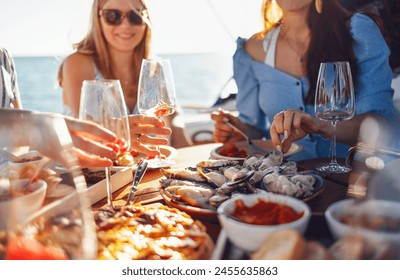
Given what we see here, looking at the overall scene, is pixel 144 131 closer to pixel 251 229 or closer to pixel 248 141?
pixel 248 141

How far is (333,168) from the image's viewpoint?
108 centimetres

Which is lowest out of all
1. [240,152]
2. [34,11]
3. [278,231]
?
[240,152]

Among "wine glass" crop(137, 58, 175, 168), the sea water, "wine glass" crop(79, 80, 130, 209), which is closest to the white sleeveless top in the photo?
"wine glass" crop(137, 58, 175, 168)

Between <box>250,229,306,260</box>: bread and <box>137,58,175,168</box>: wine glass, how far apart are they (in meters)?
0.64

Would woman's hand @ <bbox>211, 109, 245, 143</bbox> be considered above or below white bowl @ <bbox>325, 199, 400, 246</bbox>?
below

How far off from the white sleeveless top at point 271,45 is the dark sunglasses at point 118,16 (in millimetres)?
544

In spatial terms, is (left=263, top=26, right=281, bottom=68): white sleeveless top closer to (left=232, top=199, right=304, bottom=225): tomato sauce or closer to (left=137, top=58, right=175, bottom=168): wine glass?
(left=137, top=58, right=175, bottom=168): wine glass

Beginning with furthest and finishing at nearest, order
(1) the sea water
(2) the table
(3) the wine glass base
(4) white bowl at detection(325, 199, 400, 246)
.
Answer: (1) the sea water
(3) the wine glass base
(2) the table
(4) white bowl at detection(325, 199, 400, 246)

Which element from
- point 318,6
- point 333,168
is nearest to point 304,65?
point 318,6

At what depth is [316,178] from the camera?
2.74 ft

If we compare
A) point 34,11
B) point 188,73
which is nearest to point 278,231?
point 34,11

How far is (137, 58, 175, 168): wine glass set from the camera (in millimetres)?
1121
